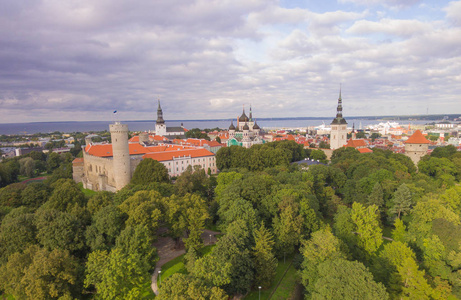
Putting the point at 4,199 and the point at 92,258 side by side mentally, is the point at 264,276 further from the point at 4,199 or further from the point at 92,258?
the point at 4,199

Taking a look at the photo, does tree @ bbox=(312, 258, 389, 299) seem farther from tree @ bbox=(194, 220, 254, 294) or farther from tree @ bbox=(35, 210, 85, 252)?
tree @ bbox=(35, 210, 85, 252)

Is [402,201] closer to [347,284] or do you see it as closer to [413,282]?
[413,282]

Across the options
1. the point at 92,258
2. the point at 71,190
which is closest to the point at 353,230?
the point at 92,258

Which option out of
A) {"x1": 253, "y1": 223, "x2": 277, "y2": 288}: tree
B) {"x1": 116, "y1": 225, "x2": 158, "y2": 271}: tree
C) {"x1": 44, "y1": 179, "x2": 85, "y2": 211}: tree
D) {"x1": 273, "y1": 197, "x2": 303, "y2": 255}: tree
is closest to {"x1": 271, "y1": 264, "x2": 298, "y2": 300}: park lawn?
{"x1": 253, "y1": 223, "x2": 277, "y2": 288}: tree

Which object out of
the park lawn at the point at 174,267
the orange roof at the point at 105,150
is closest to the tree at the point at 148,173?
the orange roof at the point at 105,150

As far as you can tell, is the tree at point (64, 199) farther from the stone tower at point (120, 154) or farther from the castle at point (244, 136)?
the castle at point (244, 136)

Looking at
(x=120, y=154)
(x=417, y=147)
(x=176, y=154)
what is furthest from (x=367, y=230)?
(x=176, y=154)
